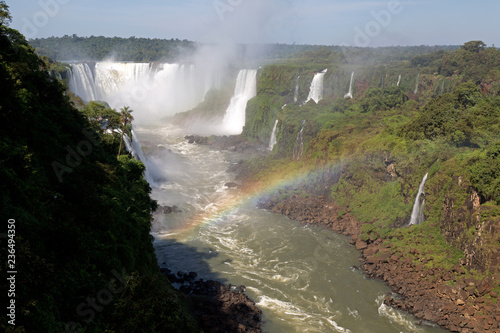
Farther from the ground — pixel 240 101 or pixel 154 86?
pixel 154 86

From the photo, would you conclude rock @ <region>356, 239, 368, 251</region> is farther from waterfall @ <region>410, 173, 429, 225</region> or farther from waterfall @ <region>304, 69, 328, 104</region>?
waterfall @ <region>304, 69, 328, 104</region>

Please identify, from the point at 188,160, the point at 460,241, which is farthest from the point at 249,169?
the point at 460,241

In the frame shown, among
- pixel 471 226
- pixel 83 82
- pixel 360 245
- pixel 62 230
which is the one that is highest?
pixel 83 82

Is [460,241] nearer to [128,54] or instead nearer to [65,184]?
[65,184]

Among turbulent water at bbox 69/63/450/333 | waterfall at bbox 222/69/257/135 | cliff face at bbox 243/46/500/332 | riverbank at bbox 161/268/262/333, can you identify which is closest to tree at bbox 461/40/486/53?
cliff face at bbox 243/46/500/332

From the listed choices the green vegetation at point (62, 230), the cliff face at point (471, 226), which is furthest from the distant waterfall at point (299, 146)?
the green vegetation at point (62, 230)

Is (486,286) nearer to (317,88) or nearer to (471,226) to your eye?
(471,226)

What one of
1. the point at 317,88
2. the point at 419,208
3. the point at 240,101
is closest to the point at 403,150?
the point at 419,208
